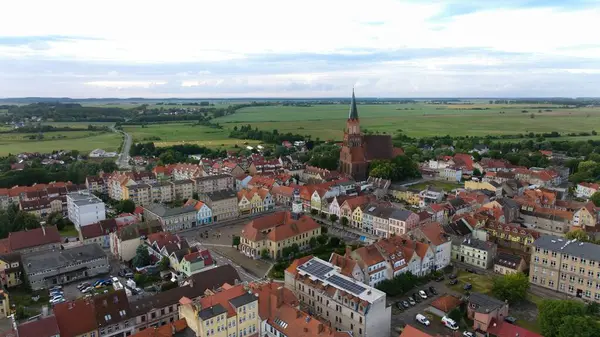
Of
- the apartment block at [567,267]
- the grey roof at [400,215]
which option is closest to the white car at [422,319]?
the apartment block at [567,267]

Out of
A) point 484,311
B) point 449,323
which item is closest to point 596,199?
point 484,311

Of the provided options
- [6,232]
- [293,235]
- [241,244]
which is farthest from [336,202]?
[6,232]

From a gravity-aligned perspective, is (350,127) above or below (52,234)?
above

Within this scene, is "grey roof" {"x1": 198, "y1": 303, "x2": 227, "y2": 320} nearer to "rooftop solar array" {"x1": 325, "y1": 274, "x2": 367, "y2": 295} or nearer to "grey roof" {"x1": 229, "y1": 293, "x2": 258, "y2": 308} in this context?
"grey roof" {"x1": 229, "y1": 293, "x2": 258, "y2": 308}

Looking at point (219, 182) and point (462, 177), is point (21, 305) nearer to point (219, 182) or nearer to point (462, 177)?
point (219, 182)

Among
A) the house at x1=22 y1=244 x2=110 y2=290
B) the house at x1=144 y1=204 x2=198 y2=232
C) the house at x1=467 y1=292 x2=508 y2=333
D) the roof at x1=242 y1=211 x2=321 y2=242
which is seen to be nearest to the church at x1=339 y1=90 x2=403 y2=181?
the roof at x1=242 y1=211 x2=321 y2=242

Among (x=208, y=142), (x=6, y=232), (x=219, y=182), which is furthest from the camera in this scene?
(x=208, y=142)
